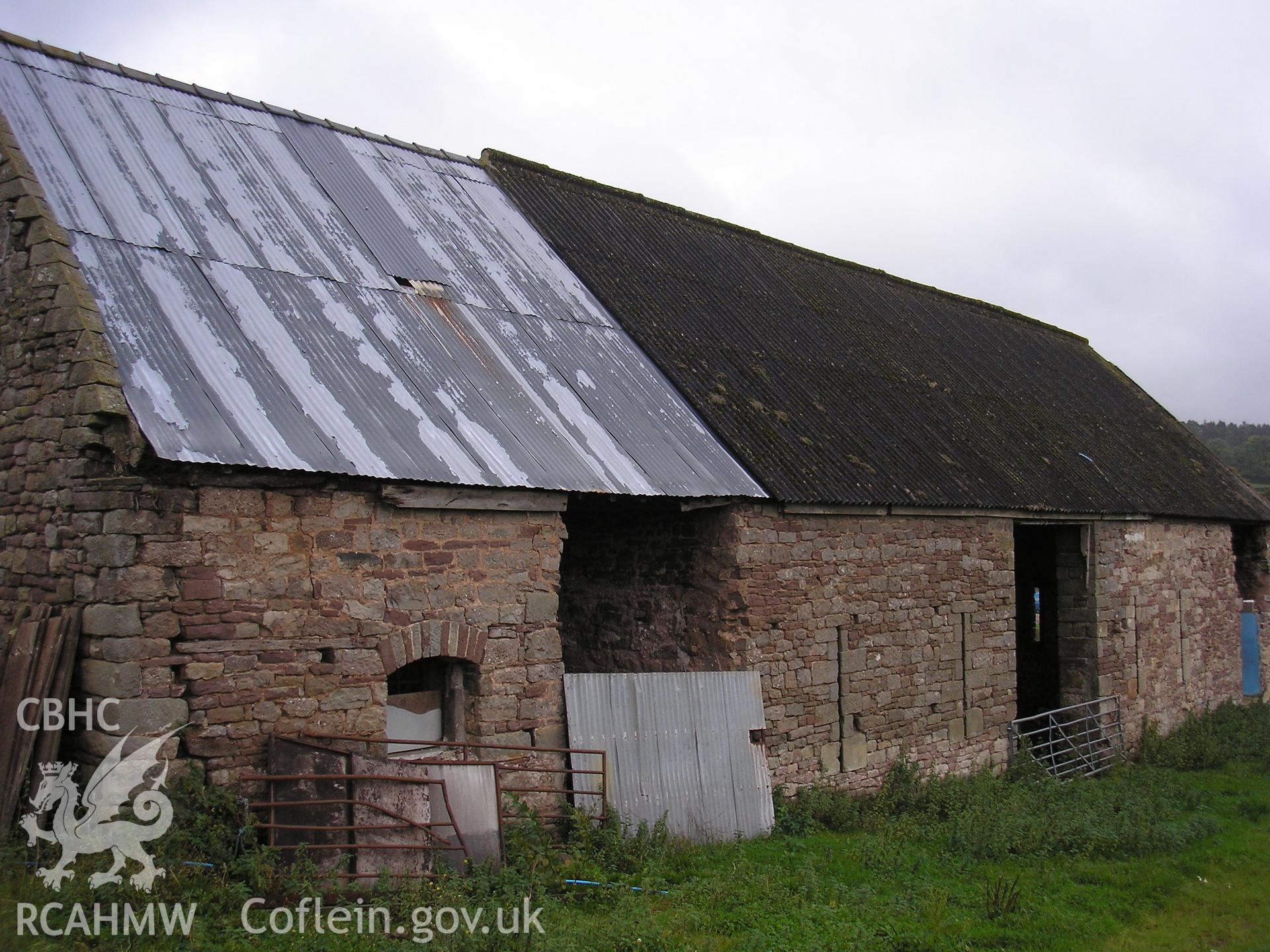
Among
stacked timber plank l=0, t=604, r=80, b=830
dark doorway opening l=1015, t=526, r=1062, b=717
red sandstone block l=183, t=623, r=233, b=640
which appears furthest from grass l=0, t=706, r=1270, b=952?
dark doorway opening l=1015, t=526, r=1062, b=717

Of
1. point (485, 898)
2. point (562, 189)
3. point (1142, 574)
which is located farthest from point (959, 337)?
point (485, 898)

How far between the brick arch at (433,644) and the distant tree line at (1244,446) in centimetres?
4011

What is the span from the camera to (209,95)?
10781 millimetres

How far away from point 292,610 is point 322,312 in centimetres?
287

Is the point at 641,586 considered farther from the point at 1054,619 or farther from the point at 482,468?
the point at 1054,619

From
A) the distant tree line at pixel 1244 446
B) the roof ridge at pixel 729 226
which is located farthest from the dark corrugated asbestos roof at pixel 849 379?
the distant tree line at pixel 1244 446

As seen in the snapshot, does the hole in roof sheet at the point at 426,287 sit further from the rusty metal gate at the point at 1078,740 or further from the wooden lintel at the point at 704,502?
the rusty metal gate at the point at 1078,740

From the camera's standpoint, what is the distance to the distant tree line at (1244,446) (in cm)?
5362

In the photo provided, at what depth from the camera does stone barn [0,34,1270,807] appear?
6.79m

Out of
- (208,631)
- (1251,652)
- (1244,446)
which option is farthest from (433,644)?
(1244,446)

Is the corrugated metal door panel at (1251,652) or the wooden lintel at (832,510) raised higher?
the wooden lintel at (832,510)

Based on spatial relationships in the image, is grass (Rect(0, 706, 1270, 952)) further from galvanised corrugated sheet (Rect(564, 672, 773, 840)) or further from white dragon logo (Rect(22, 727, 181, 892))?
galvanised corrugated sheet (Rect(564, 672, 773, 840))

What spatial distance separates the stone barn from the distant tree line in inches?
1238

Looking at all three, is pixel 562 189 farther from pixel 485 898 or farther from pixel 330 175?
pixel 485 898
